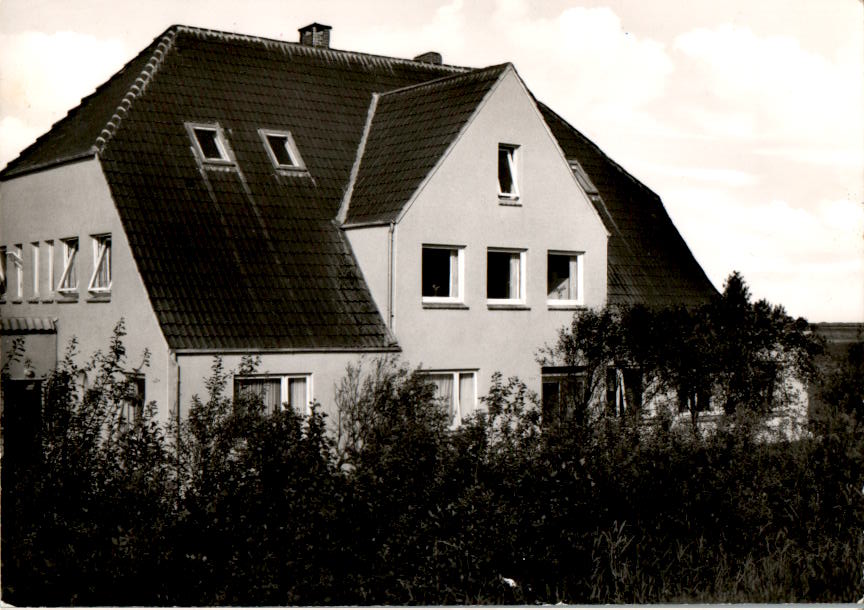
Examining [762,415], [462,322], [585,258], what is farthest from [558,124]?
[762,415]

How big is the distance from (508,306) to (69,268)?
8402mm

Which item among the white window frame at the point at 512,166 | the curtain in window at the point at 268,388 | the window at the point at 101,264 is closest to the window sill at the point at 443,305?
the white window frame at the point at 512,166

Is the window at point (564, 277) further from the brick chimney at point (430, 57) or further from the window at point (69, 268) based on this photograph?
the window at point (69, 268)

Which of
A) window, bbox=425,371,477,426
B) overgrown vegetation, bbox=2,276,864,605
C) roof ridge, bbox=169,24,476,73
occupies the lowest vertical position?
overgrown vegetation, bbox=2,276,864,605

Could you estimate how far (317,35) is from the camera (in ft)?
92.8

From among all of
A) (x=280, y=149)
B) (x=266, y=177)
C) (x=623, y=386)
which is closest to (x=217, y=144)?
(x=266, y=177)

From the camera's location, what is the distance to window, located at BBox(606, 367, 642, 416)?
77.3 feet

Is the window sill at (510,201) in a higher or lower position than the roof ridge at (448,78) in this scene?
lower

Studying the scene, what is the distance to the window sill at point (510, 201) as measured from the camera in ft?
77.2

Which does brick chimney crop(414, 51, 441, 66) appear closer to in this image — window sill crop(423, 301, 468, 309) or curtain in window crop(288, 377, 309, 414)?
window sill crop(423, 301, 468, 309)

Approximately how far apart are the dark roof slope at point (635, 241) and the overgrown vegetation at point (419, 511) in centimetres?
1204

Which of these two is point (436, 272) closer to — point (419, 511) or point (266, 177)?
point (266, 177)

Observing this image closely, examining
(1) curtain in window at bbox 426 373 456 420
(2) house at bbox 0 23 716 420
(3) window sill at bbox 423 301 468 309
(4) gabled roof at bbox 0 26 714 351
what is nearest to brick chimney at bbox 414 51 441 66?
(4) gabled roof at bbox 0 26 714 351

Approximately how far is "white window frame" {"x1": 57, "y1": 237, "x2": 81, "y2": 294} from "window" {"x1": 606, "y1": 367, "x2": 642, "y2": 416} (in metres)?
10.3
